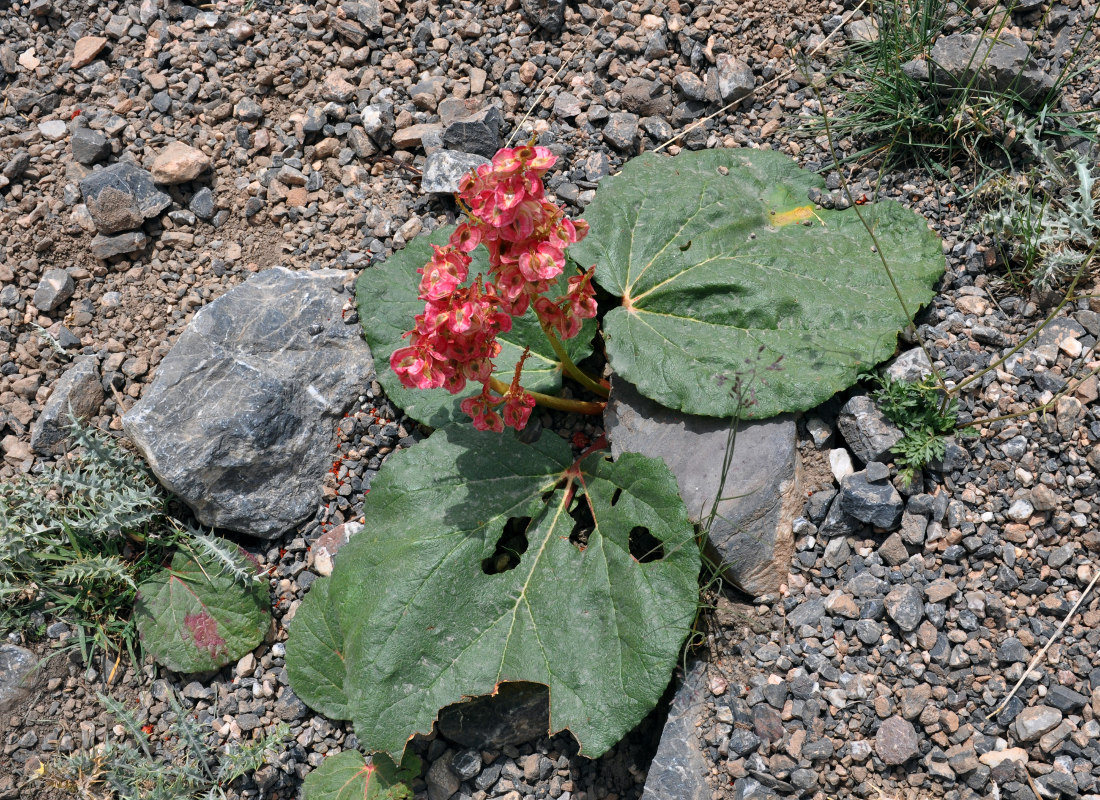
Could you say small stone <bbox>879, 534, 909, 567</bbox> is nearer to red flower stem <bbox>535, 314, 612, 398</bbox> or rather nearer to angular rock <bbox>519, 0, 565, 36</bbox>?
red flower stem <bbox>535, 314, 612, 398</bbox>

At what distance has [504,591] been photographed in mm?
3404

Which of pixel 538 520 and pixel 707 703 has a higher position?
pixel 538 520

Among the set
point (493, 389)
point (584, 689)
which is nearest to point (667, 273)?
point (493, 389)

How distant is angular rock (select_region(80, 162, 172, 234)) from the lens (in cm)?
443

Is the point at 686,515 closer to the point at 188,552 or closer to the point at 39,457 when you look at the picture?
the point at 188,552

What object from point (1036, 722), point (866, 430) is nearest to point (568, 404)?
point (866, 430)

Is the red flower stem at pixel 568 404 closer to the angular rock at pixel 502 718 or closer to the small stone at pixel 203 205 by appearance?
the angular rock at pixel 502 718

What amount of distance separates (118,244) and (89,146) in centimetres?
58

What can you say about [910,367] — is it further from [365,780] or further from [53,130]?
[53,130]

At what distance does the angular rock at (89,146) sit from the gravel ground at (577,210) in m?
0.02

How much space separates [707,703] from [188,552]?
235 cm

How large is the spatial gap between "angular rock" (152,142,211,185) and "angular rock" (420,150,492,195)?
46.6 inches

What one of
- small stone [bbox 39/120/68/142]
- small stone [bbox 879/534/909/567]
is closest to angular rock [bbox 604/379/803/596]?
small stone [bbox 879/534/909/567]

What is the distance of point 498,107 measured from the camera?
177 inches
